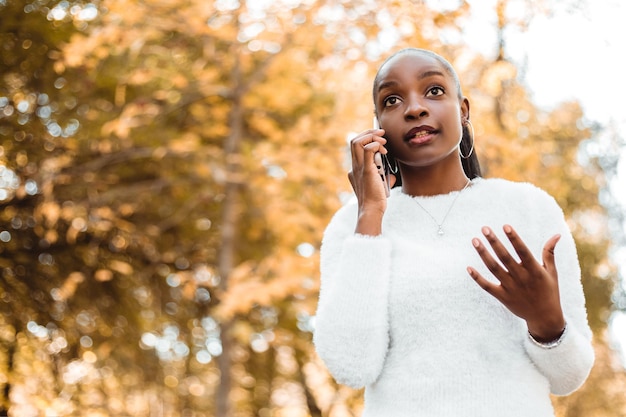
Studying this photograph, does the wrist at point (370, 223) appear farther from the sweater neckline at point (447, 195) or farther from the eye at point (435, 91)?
the eye at point (435, 91)

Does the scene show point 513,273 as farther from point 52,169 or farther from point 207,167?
point 52,169

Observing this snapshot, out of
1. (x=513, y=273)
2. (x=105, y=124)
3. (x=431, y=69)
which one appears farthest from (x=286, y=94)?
(x=513, y=273)

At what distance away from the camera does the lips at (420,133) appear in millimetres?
1734

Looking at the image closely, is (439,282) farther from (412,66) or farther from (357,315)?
(412,66)

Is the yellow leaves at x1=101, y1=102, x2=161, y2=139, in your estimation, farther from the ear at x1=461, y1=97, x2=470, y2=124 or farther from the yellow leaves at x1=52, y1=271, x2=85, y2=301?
the ear at x1=461, y1=97, x2=470, y2=124

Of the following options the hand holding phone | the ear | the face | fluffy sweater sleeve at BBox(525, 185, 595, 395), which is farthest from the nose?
fluffy sweater sleeve at BBox(525, 185, 595, 395)

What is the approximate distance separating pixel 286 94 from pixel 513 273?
560 cm

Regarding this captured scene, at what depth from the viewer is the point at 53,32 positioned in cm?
636

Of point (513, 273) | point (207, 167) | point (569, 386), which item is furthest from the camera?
point (207, 167)

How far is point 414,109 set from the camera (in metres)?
1.71

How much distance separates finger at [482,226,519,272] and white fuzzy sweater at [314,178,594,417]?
0.23 metres

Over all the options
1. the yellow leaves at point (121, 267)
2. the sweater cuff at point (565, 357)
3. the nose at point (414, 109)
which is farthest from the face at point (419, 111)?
the yellow leaves at point (121, 267)

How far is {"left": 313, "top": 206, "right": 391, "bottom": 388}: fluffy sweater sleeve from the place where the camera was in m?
1.62

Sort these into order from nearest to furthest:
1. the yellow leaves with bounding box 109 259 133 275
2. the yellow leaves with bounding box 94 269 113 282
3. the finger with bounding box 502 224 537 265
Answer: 1. the finger with bounding box 502 224 537 265
2. the yellow leaves with bounding box 94 269 113 282
3. the yellow leaves with bounding box 109 259 133 275
